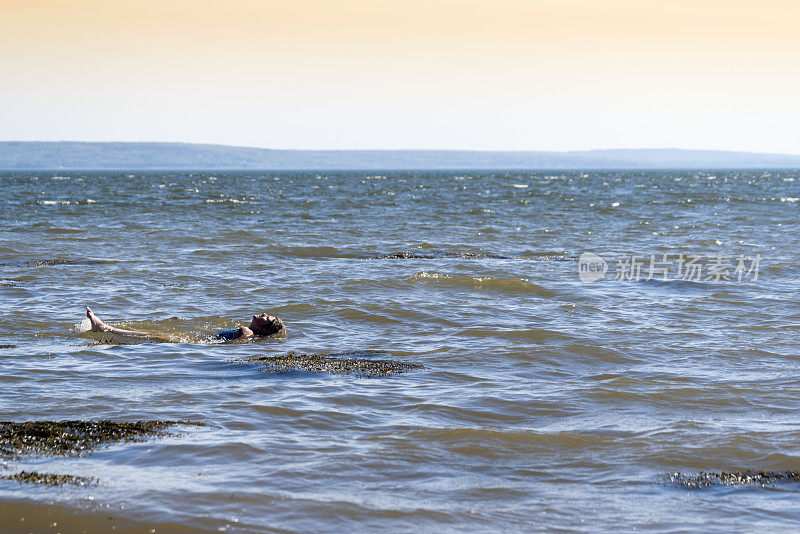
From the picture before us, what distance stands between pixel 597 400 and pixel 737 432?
4.69 ft

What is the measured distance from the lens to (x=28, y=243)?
2436cm

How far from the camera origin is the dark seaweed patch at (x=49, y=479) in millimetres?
5633

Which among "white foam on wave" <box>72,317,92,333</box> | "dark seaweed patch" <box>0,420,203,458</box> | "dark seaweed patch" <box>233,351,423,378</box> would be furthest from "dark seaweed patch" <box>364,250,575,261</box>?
"dark seaweed patch" <box>0,420,203,458</box>

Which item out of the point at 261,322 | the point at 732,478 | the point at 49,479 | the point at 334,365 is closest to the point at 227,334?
the point at 261,322

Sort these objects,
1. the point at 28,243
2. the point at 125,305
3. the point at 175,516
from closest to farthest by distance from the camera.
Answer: the point at 175,516 → the point at 125,305 → the point at 28,243

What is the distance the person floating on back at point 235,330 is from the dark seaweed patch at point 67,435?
3.83 meters

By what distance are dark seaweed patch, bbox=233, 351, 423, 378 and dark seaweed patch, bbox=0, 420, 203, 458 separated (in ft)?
A: 7.39

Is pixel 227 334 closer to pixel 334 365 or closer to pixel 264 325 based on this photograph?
pixel 264 325

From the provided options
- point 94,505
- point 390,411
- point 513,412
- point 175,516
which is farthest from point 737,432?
point 94,505

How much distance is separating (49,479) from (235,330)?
212 inches

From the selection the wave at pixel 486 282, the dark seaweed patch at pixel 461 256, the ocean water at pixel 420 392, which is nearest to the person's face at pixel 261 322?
the ocean water at pixel 420 392

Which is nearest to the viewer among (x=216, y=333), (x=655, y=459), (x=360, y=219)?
(x=655, y=459)

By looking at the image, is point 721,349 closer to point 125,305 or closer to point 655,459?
point 655,459

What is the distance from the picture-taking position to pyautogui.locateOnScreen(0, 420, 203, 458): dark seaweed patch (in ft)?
20.8
